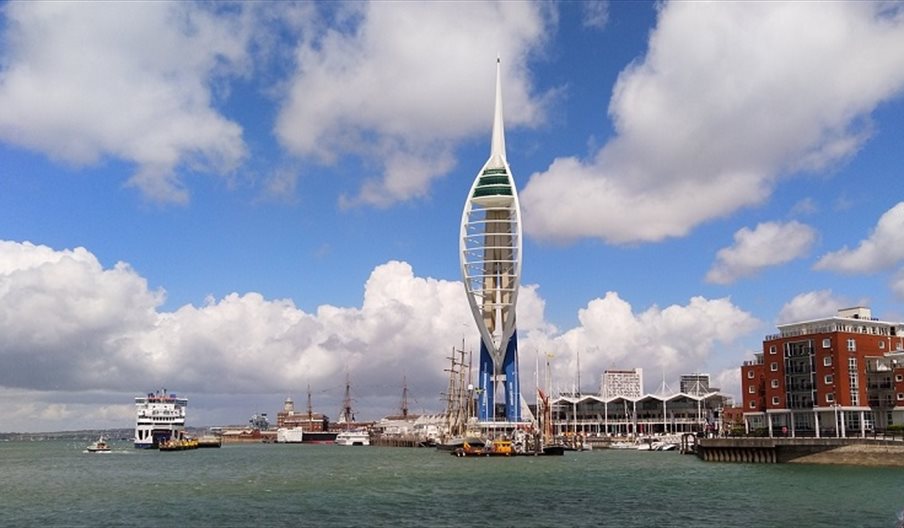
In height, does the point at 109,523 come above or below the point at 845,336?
below

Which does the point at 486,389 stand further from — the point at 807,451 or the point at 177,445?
the point at 807,451

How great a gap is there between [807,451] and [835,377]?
12.6 meters

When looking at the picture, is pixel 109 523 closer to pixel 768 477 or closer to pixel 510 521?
pixel 510 521

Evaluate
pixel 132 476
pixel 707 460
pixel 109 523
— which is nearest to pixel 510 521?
pixel 109 523

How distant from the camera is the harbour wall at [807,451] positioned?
290 feet

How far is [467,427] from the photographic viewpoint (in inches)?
7249

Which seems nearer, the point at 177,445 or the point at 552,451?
the point at 552,451

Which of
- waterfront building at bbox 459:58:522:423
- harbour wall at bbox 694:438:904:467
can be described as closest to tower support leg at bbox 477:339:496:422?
waterfront building at bbox 459:58:522:423

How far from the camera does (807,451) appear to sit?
96438 mm

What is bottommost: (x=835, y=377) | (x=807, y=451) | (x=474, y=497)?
(x=474, y=497)

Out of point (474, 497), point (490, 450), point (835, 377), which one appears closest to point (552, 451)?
point (490, 450)

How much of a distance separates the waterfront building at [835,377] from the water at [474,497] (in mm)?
14194

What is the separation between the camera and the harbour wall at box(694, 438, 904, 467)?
88438 millimetres

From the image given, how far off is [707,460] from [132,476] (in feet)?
220
